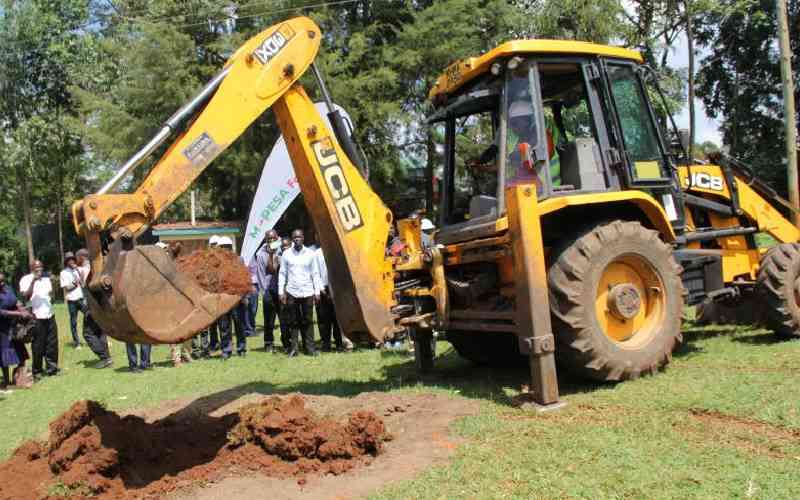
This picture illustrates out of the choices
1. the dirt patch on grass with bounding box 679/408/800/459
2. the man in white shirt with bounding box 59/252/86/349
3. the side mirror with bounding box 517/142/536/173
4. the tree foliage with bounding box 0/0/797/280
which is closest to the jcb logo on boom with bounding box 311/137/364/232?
the side mirror with bounding box 517/142/536/173

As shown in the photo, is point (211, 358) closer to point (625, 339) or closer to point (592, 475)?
point (625, 339)

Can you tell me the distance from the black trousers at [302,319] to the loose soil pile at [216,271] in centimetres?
501

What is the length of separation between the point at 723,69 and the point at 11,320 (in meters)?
28.7

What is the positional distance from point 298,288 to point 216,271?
5225 millimetres

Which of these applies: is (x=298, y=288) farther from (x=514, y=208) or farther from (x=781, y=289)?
(x=781, y=289)

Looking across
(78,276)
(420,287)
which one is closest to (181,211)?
(78,276)

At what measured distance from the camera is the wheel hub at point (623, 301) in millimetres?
6242

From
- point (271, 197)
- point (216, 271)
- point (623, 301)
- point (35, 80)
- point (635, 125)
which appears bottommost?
point (623, 301)

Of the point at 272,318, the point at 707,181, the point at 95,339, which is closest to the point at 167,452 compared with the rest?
the point at 272,318

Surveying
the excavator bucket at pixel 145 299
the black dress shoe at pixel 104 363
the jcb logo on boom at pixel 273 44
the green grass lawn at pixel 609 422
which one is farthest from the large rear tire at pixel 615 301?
the black dress shoe at pixel 104 363

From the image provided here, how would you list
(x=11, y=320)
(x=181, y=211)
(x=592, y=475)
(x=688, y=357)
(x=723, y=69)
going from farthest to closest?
(x=181, y=211) < (x=723, y=69) < (x=11, y=320) < (x=688, y=357) < (x=592, y=475)

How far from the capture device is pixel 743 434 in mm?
4801

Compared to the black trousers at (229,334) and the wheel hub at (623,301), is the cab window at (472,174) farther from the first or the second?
the black trousers at (229,334)

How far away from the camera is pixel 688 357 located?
740 centimetres
